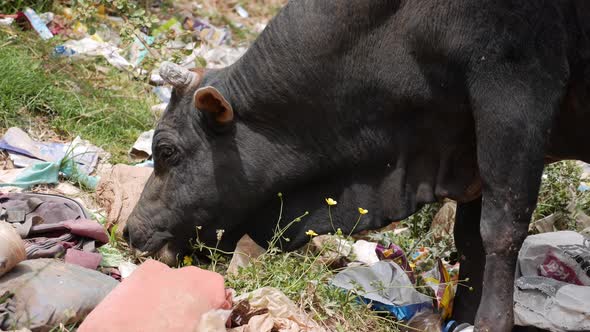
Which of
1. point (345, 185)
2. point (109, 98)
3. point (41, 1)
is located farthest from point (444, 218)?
point (41, 1)

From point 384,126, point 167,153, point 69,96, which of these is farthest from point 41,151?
point 384,126

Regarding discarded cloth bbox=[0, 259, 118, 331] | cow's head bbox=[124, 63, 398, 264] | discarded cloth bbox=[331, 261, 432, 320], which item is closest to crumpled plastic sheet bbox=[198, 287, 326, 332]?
discarded cloth bbox=[331, 261, 432, 320]

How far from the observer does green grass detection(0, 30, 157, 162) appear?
22.6 feet

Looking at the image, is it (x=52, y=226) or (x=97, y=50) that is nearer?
(x=52, y=226)

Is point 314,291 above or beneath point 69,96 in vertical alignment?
above

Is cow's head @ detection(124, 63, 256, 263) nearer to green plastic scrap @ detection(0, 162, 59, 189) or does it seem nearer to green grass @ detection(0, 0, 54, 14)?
green plastic scrap @ detection(0, 162, 59, 189)

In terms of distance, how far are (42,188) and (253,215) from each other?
1.70 m

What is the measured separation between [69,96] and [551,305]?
4353mm

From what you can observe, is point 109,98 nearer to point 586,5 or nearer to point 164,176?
point 164,176

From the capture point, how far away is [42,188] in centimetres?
596

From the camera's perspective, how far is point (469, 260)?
5215mm

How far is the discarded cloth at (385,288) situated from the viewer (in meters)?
4.66

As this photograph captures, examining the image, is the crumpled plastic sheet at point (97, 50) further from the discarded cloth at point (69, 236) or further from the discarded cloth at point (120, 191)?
the discarded cloth at point (69, 236)

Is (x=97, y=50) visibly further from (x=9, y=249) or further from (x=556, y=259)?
(x=556, y=259)
